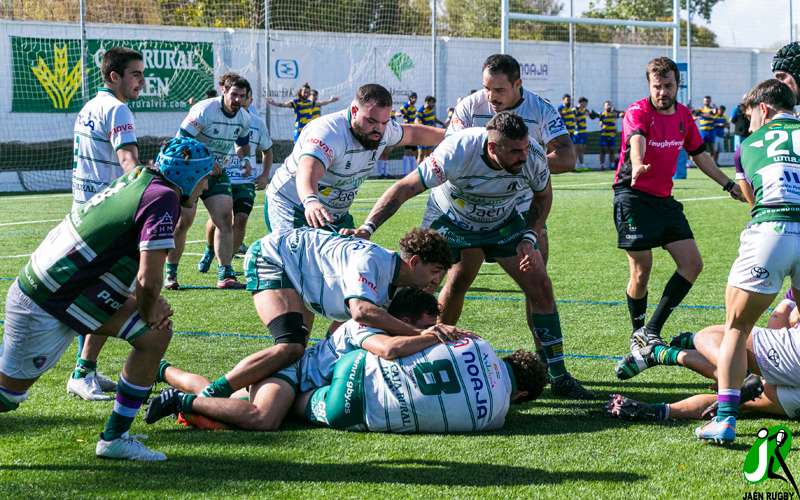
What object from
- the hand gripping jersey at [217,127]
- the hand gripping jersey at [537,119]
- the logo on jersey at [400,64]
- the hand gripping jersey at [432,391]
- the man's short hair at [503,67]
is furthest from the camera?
the logo on jersey at [400,64]

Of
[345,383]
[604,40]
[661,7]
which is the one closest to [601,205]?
[345,383]

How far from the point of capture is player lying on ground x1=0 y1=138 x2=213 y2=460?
4.73 metres

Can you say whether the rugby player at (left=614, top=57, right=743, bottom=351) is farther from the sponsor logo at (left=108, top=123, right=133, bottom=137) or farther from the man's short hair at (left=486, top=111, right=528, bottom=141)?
the sponsor logo at (left=108, top=123, right=133, bottom=137)

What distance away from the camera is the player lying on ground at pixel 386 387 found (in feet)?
17.7

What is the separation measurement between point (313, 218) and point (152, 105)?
22.0m

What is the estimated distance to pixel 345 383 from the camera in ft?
18.1

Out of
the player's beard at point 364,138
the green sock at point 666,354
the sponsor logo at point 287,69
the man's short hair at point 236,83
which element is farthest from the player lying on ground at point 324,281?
the sponsor logo at point 287,69

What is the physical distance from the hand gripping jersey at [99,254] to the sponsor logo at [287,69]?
24242 millimetres

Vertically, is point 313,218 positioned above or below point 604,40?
below

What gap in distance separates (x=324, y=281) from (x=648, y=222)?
3.18 metres

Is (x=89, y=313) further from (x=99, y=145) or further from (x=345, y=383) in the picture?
(x=99, y=145)

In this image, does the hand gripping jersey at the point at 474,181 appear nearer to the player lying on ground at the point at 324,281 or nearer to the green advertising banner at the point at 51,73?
the player lying on ground at the point at 324,281

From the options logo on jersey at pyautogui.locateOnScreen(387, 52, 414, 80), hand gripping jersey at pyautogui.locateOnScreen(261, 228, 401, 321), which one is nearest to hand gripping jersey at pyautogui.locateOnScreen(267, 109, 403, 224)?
hand gripping jersey at pyautogui.locateOnScreen(261, 228, 401, 321)

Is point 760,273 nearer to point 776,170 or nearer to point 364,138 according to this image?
point 776,170
